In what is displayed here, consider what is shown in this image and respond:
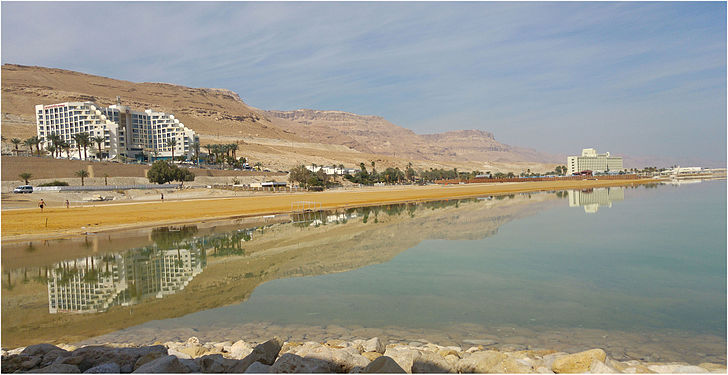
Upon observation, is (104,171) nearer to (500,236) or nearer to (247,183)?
(247,183)

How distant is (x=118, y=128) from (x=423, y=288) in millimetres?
113597

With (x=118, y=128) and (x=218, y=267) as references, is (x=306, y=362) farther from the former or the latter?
(x=118, y=128)

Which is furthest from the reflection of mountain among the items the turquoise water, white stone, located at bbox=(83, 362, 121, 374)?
white stone, located at bbox=(83, 362, 121, 374)

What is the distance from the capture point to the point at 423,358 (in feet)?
22.7

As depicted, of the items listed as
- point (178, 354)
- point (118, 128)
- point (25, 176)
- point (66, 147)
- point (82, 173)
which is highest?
point (118, 128)

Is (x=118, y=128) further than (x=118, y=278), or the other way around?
(x=118, y=128)

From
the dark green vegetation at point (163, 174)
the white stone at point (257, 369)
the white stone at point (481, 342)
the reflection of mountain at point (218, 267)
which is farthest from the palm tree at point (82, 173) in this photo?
the white stone at point (257, 369)

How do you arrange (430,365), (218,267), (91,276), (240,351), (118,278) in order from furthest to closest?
(218,267)
(91,276)
(118,278)
(240,351)
(430,365)

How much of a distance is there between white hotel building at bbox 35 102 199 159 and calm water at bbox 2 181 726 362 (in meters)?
91.7

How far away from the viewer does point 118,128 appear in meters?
109

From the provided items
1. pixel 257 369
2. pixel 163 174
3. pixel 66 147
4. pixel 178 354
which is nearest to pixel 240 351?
pixel 178 354

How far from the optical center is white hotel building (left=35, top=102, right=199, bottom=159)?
345 ft

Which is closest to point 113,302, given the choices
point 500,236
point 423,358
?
point 423,358

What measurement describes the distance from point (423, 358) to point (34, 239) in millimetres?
26034
